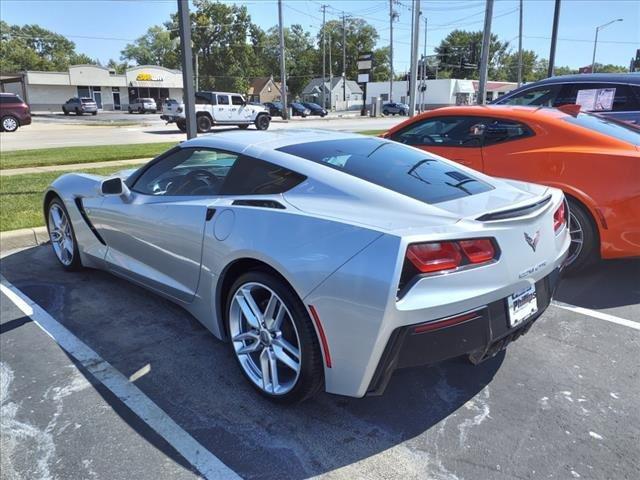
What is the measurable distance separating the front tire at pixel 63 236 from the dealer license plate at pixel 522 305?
3.85 m

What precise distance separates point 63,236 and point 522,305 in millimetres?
4210

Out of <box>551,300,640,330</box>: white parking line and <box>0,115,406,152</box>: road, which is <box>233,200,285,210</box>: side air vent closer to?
<box>551,300,640,330</box>: white parking line

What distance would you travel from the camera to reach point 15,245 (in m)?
5.89

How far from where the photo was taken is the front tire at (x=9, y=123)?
25828 millimetres

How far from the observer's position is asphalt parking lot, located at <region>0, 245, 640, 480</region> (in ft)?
7.83

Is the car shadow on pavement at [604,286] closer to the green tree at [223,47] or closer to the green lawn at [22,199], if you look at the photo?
the green lawn at [22,199]

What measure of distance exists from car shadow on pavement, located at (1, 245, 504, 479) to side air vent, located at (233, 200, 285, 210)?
104cm

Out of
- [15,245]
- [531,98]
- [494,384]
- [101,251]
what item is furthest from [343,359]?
[531,98]

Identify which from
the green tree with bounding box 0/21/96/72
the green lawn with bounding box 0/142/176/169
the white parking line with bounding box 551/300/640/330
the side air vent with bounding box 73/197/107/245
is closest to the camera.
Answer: the white parking line with bounding box 551/300/640/330

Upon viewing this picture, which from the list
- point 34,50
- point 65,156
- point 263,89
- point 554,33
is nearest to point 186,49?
point 65,156

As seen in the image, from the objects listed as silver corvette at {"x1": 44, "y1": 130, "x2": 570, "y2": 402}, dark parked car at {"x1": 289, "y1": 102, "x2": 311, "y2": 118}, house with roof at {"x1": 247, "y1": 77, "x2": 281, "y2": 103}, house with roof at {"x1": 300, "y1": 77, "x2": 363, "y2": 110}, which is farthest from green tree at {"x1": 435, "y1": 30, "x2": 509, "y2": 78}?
silver corvette at {"x1": 44, "y1": 130, "x2": 570, "y2": 402}

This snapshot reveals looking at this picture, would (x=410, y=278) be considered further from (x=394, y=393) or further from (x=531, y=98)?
(x=531, y=98)

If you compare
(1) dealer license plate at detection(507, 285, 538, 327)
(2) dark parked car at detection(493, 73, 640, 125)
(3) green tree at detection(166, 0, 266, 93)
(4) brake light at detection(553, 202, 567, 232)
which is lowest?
(1) dealer license plate at detection(507, 285, 538, 327)

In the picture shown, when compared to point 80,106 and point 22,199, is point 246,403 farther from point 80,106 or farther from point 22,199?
point 80,106
